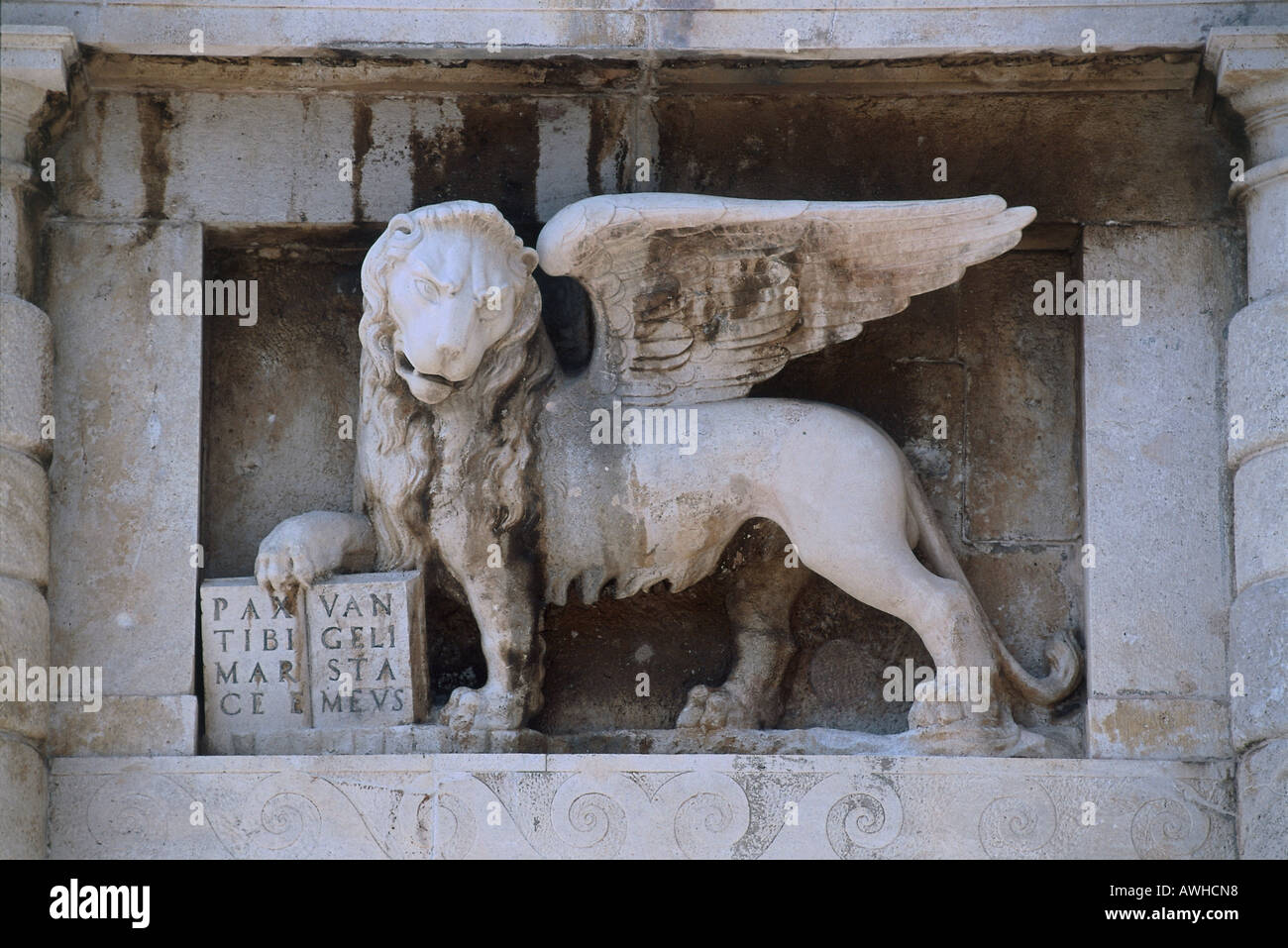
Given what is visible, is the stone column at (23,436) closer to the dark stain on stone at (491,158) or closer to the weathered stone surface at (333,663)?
the weathered stone surface at (333,663)

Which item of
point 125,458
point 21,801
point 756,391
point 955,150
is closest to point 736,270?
point 756,391

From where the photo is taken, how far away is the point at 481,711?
23.2 ft

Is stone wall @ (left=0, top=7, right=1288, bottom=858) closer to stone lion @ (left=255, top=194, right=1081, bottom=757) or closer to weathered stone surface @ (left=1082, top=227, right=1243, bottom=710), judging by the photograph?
weathered stone surface @ (left=1082, top=227, right=1243, bottom=710)

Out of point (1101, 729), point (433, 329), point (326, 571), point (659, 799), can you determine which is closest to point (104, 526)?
point (326, 571)

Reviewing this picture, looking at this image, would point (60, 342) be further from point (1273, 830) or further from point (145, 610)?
point (1273, 830)

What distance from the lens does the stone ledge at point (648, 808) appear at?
6.86 meters

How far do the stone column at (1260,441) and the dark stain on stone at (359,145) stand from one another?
2.65 m

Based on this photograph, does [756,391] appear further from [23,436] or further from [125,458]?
[23,436]

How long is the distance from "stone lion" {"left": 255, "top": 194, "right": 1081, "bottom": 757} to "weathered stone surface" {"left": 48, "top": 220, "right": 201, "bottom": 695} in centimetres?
38

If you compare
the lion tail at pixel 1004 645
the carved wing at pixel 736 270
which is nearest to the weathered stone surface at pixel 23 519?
the carved wing at pixel 736 270

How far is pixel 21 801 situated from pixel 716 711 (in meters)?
2.07

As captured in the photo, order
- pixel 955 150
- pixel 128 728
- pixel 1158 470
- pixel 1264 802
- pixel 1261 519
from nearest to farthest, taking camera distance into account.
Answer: pixel 1264 802, pixel 1261 519, pixel 128 728, pixel 1158 470, pixel 955 150

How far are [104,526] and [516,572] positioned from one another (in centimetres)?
129

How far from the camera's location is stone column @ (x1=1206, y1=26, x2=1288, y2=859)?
266 inches
